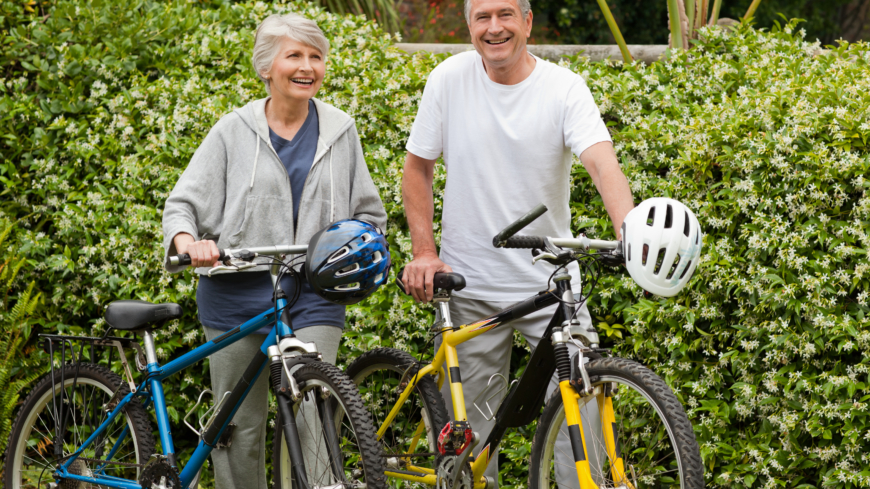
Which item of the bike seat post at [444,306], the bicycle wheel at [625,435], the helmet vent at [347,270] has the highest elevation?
the helmet vent at [347,270]

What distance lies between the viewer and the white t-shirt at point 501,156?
310 centimetres

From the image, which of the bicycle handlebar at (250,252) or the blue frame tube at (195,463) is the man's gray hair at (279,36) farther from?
the blue frame tube at (195,463)

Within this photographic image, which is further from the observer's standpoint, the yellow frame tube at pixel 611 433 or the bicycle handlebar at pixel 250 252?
the bicycle handlebar at pixel 250 252

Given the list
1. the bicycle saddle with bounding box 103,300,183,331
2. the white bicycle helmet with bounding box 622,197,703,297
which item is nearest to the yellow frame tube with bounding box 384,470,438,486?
the bicycle saddle with bounding box 103,300,183,331

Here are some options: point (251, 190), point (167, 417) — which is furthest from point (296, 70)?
point (167, 417)

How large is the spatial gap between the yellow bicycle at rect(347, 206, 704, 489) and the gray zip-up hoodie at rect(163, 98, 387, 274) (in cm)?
53

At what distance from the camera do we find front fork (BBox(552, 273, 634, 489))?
2.53m

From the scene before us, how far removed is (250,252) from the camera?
2.90 m

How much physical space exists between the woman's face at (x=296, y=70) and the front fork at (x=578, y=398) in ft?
3.85

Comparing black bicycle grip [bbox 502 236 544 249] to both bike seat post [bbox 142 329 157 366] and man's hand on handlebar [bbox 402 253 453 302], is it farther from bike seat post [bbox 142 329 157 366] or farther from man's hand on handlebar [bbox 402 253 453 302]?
bike seat post [bbox 142 329 157 366]

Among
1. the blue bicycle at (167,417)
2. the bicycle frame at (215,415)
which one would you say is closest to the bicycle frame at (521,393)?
the blue bicycle at (167,417)

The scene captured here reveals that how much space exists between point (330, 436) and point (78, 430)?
1.53m

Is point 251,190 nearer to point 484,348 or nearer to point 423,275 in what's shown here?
point 423,275

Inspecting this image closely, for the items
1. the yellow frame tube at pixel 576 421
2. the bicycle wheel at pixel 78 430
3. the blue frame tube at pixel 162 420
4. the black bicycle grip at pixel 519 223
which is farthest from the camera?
the bicycle wheel at pixel 78 430
